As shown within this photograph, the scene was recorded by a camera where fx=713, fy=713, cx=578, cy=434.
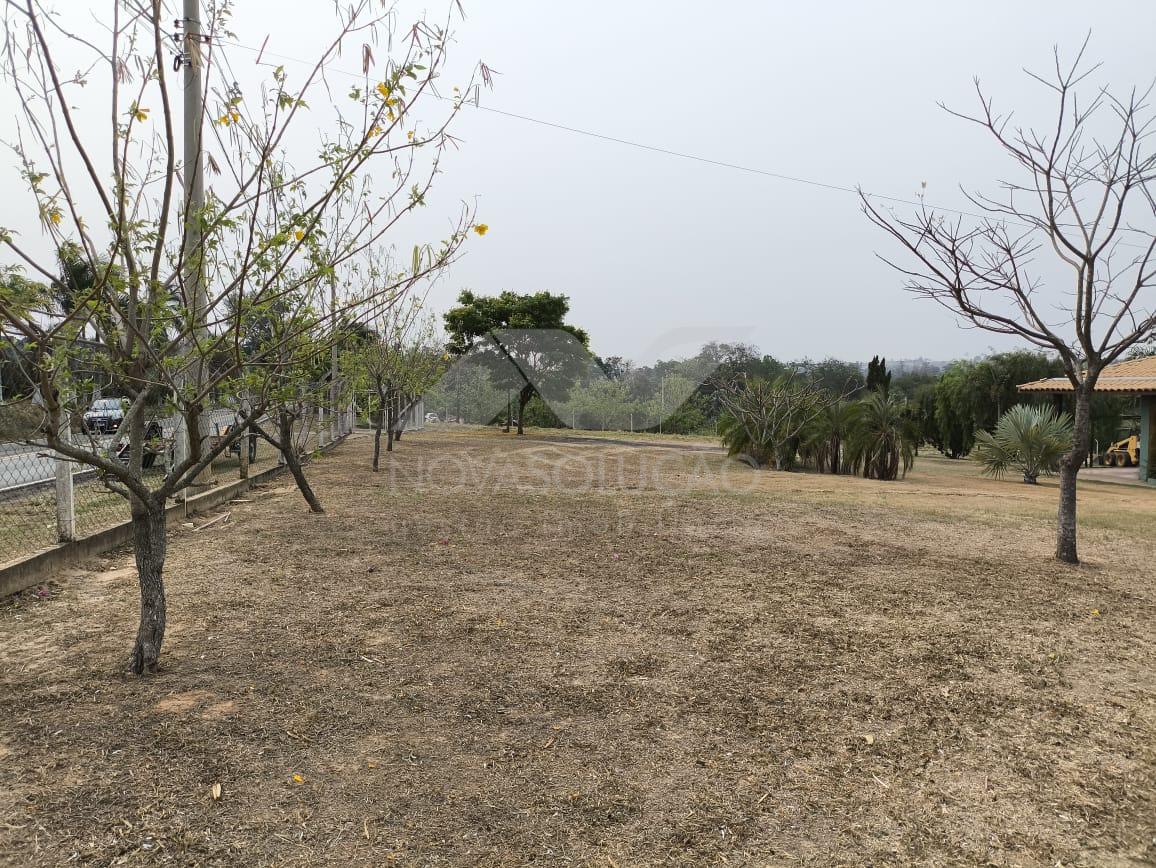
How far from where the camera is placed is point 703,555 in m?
6.08

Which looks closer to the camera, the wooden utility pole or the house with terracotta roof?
the wooden utility pole

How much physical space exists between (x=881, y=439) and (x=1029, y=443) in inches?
108

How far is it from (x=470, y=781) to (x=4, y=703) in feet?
6.77

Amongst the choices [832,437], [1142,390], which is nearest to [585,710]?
[832,437]

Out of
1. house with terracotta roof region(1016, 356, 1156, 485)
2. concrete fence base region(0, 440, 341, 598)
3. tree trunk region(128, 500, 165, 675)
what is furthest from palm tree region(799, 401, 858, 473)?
tree trunk region(128, 500, 165, 675)

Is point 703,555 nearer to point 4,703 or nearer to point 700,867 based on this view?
point 700,867

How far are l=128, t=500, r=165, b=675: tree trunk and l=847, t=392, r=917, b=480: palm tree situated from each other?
1330cm

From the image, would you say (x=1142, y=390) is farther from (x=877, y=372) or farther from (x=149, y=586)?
(x=149, y=586)

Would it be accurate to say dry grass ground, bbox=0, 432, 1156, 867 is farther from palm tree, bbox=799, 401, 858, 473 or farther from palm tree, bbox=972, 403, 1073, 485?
palm tree, bbox=799, 401, 858, 473

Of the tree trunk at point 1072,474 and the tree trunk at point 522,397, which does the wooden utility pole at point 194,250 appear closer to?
the tree trunk at point 1072,474

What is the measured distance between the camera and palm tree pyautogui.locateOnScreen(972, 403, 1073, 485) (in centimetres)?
1355

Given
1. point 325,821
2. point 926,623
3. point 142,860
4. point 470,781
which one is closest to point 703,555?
point 926,623

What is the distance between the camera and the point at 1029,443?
13.7 m

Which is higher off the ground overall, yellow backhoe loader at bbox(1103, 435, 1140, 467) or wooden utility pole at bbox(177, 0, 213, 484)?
wooden utility pole at bbox(177, 0, 213, 484)
